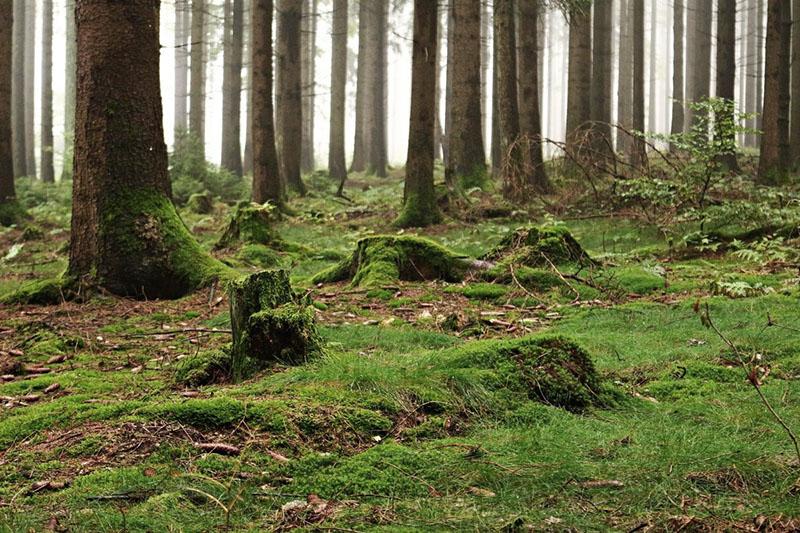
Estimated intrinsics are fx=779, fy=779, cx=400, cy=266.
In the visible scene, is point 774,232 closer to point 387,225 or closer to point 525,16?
point 387,225

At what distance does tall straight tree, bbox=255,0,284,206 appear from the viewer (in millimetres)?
16609

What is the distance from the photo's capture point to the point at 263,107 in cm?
1681

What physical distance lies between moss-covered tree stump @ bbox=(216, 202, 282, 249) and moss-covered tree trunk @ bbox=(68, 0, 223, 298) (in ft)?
11.0

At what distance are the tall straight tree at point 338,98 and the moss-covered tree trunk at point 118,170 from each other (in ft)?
66.1

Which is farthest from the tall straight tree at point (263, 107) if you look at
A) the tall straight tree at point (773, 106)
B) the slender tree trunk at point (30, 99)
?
the slender tree trunk at point (30, 99)

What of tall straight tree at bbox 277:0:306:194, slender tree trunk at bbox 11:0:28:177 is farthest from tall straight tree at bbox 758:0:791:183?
slender tree trunk at bbox 11:0:28:177

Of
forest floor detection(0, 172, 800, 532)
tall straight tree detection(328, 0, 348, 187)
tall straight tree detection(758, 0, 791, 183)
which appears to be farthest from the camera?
tall straight tree detection(328, 0, 348, 187)

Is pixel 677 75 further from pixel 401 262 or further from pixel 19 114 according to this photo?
pixel 401 262

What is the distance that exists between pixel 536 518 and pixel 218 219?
15.7m

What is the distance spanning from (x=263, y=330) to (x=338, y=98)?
27.2m

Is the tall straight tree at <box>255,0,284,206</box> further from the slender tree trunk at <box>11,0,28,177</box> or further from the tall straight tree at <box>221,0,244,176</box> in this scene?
the slender tree trunk at <box>11,0,28,177</box>

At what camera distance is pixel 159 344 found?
662 centimetres

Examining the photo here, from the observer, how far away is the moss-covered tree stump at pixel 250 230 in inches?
474

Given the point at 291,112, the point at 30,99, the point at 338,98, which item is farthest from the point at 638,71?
the point at 30,99
